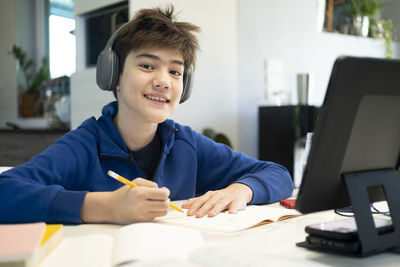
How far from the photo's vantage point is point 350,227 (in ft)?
2.00

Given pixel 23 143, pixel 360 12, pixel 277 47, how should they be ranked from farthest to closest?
pixel 360 12 → pixel 277 47 → pixel 23 143

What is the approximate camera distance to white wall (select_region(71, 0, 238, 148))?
2.83m

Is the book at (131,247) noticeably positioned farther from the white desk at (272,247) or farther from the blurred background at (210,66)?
the blurred background at (210,66)

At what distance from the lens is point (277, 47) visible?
10.9ft

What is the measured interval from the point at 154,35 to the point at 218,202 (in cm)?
51

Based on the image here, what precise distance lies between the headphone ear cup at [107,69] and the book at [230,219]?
464 mm

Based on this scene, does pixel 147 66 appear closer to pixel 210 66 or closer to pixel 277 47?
pixel 210 66

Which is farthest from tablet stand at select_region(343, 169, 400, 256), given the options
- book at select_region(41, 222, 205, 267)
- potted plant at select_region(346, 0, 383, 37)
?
potted plant at select_region(346, 0, 383, 37)

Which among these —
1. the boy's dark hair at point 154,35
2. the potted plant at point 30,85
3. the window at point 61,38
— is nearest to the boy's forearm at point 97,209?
the boy's dark hair at point 154,35

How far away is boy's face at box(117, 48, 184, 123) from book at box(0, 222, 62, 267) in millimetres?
565

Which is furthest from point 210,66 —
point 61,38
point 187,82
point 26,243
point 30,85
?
point 26,243

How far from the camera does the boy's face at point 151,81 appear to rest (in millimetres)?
1137

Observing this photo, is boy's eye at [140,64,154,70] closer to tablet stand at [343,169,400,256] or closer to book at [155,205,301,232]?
book at [155,205,301,232]

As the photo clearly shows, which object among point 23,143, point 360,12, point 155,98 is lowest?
point 23,143
